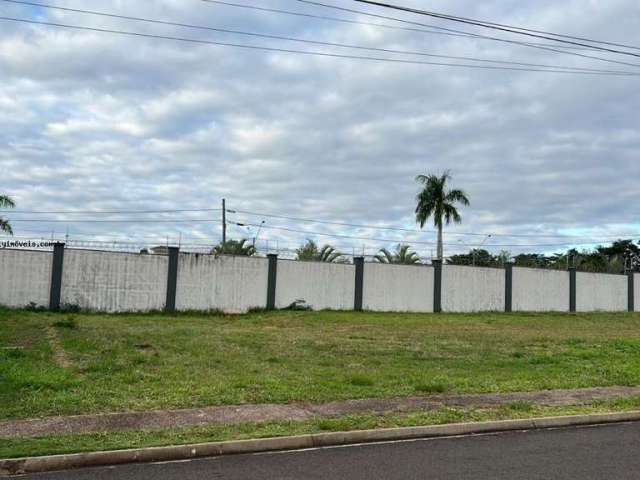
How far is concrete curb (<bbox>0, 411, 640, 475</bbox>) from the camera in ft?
22.5

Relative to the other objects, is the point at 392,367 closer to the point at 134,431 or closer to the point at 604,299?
the point at 134,431

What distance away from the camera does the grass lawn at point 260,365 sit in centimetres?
1034

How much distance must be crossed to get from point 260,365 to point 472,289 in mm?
29023

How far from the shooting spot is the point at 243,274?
33.8 meters

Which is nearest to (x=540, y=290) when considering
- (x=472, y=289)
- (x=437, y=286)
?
(x=472, y=289)

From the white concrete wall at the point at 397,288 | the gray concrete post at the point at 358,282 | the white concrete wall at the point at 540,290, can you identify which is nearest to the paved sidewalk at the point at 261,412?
the gray concrete post at the point at 358,282

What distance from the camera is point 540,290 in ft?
145

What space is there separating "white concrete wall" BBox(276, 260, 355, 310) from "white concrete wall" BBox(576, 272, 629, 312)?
19443 millimetres

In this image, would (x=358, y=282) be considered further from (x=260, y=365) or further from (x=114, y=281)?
(x=260, y=365)

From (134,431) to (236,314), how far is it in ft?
81.8

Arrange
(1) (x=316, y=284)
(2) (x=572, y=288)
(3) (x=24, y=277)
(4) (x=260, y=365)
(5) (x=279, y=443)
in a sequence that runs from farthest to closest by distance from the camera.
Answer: (2) (x=572, y=288) → (1) (x=316, y=284) → (3) (x=24, y=277) → (4) (x=260, y=365) → (5) (x=279, y=443)

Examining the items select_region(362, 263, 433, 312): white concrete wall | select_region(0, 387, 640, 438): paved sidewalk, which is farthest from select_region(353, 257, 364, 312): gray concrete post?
select_region(0, 387, 640, 438): paved sidewalk

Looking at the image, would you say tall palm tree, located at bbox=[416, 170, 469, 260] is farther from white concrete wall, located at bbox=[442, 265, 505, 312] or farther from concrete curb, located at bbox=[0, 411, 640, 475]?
concrete curb, located at bbox=[0, 411, 640, 475]

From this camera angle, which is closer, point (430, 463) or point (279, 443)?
point (430, 463)
